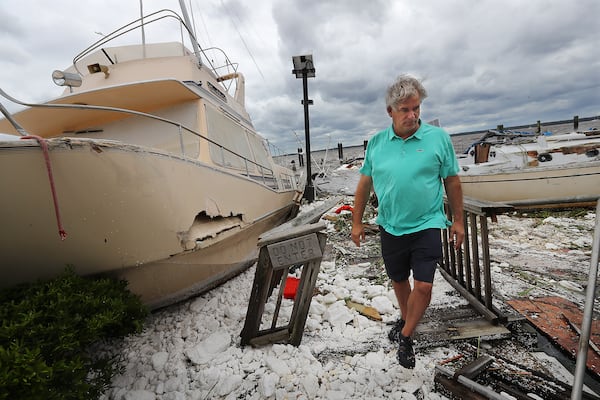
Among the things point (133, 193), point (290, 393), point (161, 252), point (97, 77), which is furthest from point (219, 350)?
point (97, 77)

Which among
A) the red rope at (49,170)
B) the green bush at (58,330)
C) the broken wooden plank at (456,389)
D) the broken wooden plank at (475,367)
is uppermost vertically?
the red rope at (49,170)

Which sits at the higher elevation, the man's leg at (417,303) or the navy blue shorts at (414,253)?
the navy blue shorts at (414,253)

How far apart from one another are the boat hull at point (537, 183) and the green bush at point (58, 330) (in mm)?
8719

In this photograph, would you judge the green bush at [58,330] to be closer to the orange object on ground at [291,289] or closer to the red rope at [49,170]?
the red rope at [49,170]

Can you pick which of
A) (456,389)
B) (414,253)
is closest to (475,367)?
(456,389)

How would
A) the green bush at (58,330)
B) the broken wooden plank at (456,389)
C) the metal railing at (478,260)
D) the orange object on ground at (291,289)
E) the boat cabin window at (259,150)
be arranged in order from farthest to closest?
the boat cabin window at (259,150), the orange object on ground at (291,289), the metal railing at (478,260), the broken wooden plank at (456,389), the green bush at (58,330)

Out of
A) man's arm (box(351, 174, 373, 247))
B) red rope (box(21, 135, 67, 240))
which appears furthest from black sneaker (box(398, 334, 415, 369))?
red rope (box(21, 135, 67, 240))

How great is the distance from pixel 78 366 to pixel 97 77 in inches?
204

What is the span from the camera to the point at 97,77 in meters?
5.07

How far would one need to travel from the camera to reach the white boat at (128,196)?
190cm

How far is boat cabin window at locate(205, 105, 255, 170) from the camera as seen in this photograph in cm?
417

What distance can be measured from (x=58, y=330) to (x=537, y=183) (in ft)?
32.3

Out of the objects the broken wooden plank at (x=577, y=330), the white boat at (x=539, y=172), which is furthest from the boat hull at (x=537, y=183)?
the broken wooden plank at (x=577, y=330)

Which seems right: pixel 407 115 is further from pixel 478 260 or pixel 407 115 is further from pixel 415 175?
pixel 478 260
